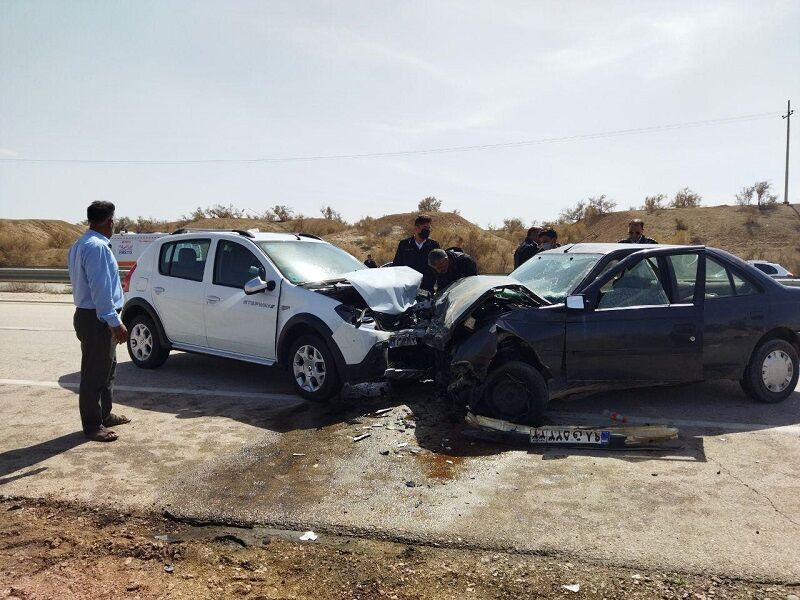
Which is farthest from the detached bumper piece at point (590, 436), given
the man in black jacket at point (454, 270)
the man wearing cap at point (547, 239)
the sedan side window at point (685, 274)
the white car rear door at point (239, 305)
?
the man wearing cap at point (547, 239)

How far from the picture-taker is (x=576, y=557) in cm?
341

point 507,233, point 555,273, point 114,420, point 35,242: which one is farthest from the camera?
point 35,242

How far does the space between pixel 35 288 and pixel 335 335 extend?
62.6 ft

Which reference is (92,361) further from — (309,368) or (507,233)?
(507,233)

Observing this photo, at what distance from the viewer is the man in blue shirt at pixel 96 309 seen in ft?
17.0

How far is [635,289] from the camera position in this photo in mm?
6066

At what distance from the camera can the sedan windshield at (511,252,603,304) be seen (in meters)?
6.23

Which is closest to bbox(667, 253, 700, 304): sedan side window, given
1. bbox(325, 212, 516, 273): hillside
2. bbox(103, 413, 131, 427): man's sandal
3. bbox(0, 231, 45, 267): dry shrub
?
bbox(103, 413, 131, 427): man's sandal

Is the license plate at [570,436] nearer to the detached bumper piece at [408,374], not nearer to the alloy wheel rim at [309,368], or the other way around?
the detached bumper piece at [408,374]

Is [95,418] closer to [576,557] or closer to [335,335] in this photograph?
[335,335]

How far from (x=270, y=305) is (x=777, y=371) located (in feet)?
16.8

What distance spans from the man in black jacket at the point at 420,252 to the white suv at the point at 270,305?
653 millimetres

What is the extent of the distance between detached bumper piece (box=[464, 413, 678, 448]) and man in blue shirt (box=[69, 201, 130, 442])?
3.26 m

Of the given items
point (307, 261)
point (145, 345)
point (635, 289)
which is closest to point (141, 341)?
point (145, 345)
